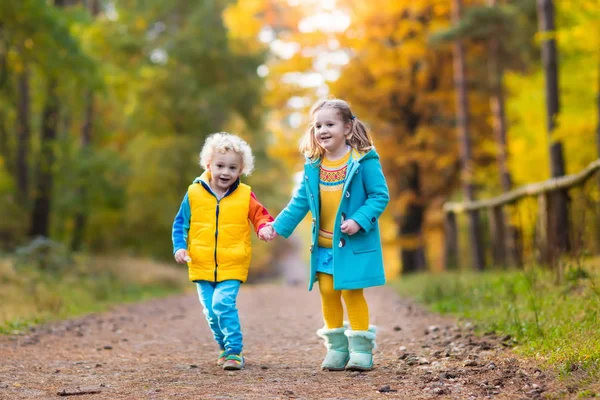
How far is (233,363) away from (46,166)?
13560 mm

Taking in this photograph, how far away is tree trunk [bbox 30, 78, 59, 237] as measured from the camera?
1697cm

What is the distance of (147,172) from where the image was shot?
23953mm

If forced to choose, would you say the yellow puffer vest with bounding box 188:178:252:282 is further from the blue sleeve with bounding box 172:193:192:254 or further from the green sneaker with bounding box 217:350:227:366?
the green sneaker with bounding box 217:350:227:366

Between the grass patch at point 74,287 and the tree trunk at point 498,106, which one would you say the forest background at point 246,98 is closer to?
the tree trunk at point 498,106

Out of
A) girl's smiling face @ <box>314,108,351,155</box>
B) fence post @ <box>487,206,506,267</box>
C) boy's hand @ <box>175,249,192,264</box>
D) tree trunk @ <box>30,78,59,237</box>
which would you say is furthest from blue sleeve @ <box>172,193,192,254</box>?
tree trunk @ <box>30,78,59,237</box>

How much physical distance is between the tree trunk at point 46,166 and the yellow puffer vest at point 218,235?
1225 centimetres

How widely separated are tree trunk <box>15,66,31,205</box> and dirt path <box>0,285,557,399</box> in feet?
34.1

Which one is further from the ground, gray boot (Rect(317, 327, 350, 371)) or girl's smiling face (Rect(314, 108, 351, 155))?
girl's smiling face (Rect(314, 108, 351, 155))

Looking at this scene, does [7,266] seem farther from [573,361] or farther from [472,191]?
[472,191]

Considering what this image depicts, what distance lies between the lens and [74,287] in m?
12.7

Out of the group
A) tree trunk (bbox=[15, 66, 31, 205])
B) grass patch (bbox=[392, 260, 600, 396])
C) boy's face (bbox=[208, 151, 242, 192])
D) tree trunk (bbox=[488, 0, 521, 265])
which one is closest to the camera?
grass patch (bbox=[392, 260, 600, 396])

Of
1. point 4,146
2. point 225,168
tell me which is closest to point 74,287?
point 225,168

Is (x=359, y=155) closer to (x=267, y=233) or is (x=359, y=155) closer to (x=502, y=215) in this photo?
(x=267, y=233)

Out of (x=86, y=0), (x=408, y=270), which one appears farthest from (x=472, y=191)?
(x=86, y=0)
